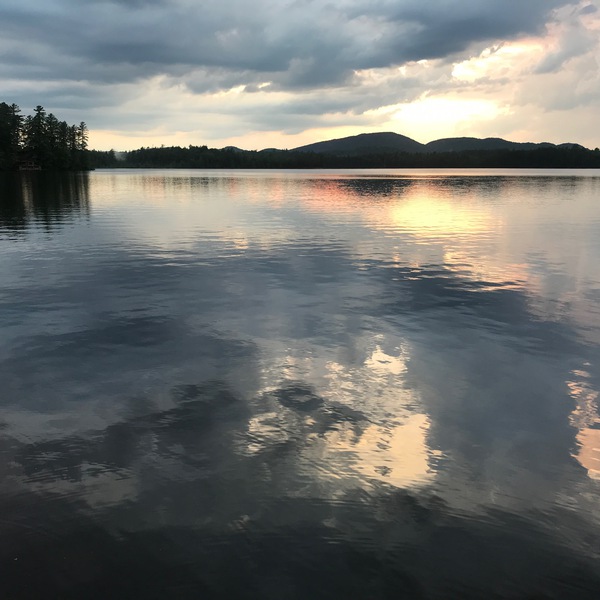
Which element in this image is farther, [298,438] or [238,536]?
[298,438]

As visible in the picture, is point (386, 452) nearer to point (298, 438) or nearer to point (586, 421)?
point (298, 438)

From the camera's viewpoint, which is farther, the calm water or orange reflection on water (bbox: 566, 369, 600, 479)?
orange reflection on water (bbox: 566, 369, 600, 479)

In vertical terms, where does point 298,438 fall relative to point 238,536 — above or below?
above

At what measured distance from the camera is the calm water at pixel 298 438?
7551 millimetres

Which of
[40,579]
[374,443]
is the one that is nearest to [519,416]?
[374,443]

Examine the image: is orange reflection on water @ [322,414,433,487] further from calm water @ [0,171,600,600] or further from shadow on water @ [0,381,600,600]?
shadow on water @ [0,381,600,600]

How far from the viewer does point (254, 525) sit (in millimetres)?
8336

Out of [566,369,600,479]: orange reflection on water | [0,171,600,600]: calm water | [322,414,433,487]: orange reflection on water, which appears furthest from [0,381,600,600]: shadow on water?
[566,369,600,479]: orange reflection on water

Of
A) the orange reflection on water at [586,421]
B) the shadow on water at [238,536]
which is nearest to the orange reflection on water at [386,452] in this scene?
the shadow on water at [238,536]

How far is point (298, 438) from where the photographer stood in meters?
10.9

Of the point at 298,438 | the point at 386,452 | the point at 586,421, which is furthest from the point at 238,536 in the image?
the point at 586,421

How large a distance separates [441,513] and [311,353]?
26.5ft

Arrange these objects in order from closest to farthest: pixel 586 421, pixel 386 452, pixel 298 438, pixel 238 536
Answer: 1. pixel 238 536
2. pixel 386 452
3. pixel 298 438
4. pixel 586 421

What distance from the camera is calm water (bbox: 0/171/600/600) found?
7.55 m
